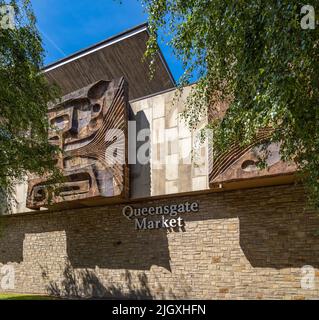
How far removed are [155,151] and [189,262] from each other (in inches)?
148

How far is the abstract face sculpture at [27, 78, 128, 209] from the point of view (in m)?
12.6

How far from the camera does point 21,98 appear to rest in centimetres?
976

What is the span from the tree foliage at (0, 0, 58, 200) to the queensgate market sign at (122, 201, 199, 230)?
3742 mm

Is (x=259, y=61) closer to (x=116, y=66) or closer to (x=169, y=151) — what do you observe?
(x=169, y=151)

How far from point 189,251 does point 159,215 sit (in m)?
1.62

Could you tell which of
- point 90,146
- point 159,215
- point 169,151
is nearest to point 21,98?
point 90,146

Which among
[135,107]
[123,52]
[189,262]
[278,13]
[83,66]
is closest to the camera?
[278,13]

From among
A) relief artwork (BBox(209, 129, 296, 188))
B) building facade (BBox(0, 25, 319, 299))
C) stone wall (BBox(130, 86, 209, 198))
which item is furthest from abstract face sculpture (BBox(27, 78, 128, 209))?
relief artwork (BBox(209, 129, 296, 188))

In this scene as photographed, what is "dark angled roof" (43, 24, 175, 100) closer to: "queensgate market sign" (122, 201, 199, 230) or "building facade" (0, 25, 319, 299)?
"building facade" (0, 25, 319, 299)

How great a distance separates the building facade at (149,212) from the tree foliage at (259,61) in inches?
74.0

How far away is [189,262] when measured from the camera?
1170 cm

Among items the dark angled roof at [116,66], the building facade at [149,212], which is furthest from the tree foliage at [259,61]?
the dark angled roof at [116,66]
